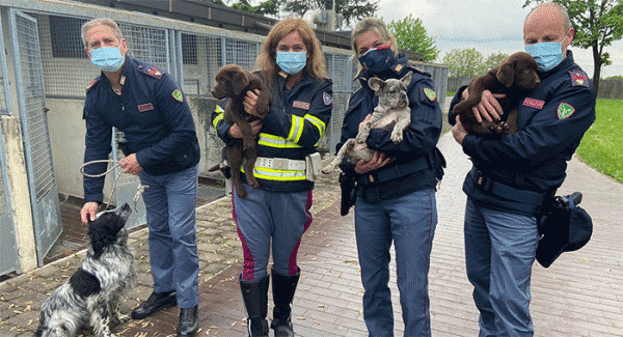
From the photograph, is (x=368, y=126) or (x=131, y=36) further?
(x=131, y=36)

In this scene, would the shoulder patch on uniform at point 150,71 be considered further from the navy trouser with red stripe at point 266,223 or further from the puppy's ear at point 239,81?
the navy trouser with red stripe at point 266,223

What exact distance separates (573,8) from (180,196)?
4223 centimetres

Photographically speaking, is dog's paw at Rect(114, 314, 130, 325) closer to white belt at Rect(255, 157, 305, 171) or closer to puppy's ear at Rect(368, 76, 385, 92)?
white belt at Rect(255, 157, 305, 171)

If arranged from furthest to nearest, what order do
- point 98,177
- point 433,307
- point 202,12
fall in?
point 202,12 < point 433,307 < point 98,177

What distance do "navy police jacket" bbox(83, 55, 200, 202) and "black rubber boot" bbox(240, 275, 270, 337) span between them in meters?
1.11

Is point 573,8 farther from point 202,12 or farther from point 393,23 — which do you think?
point 202,12

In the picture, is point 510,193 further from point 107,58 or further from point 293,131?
point 107,58

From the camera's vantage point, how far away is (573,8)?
117 ft

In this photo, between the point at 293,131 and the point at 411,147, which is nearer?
the point at 411,147

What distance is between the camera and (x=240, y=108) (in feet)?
9.02

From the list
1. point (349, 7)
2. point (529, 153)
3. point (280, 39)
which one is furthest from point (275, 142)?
point (349, 7)

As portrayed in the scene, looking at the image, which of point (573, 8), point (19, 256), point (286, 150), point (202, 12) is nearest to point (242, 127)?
point (286, 150)

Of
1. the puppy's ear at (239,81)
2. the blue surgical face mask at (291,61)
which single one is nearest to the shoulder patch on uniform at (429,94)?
the blue surgical face mask at (291,61)

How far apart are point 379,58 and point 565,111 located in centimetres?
109
